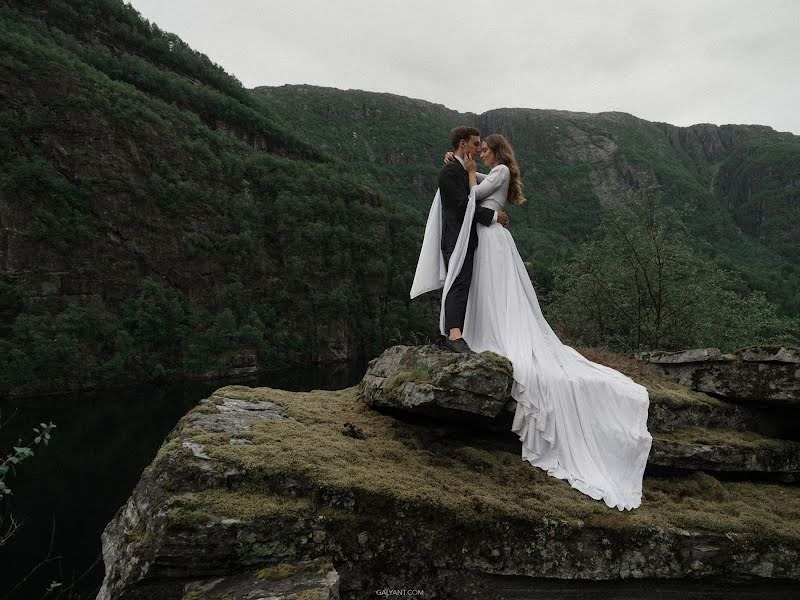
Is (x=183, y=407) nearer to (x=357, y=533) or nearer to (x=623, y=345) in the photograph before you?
(x=623, y=345)

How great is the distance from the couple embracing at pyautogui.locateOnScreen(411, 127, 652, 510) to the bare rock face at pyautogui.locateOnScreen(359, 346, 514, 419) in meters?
0.35

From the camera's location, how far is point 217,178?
263 ft

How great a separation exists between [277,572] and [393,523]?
98cm

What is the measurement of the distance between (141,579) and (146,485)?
33.1 inches

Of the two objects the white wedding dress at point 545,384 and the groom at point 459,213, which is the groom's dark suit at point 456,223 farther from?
the white wedding dress at point 545,384

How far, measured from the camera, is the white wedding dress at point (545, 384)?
536cm

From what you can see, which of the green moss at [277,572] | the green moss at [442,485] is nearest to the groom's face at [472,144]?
the green moss at [442,485]

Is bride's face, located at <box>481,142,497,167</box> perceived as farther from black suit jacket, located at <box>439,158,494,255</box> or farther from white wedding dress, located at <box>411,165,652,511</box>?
black suit jacket, located at <box>439,158,494,255</box>

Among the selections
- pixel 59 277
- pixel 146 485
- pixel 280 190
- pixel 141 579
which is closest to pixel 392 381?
pixel 146 485

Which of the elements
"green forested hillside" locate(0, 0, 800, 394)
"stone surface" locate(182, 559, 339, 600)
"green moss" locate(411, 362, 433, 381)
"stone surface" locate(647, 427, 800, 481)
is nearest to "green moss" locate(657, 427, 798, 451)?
"stone surface" locate(647, 427, 800, 481)

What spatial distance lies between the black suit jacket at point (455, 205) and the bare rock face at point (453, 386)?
1618mm

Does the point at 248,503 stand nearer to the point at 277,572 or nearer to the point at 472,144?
the point at 277,572

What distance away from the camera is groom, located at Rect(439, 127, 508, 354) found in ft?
20.7

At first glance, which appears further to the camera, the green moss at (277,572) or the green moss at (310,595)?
the green moss at (277,572)
